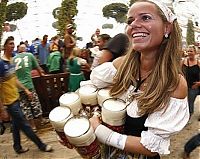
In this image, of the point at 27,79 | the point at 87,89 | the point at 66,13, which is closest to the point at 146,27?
the point at 87,89

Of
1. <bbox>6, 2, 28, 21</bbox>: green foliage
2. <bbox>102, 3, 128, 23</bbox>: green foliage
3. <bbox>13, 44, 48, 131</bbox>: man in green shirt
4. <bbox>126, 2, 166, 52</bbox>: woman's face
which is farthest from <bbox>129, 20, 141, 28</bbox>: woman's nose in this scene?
<bbox>102, 3, 128, 23</bbox>: green foliage

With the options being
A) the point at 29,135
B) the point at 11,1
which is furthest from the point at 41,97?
the point at 11,1

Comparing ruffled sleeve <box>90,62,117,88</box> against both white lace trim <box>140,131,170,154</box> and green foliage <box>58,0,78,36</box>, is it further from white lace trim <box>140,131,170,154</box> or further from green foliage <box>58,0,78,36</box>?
green foliage <box>58,0,78,36</box>

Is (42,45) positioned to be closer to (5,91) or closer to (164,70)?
(5,91)

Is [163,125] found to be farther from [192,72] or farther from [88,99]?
[192,72]

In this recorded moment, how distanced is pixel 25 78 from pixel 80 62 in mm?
619

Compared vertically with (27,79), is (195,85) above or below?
Result: below

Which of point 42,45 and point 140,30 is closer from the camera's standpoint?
point 140,30

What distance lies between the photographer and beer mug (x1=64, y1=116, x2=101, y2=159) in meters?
1.19

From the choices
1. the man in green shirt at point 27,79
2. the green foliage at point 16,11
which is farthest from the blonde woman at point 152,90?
the green foliage at point 16,11

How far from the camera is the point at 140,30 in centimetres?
118

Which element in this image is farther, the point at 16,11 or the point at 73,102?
the point at 16,11

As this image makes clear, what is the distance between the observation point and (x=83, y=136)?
118 cm

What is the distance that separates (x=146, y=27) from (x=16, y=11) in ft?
43.8
